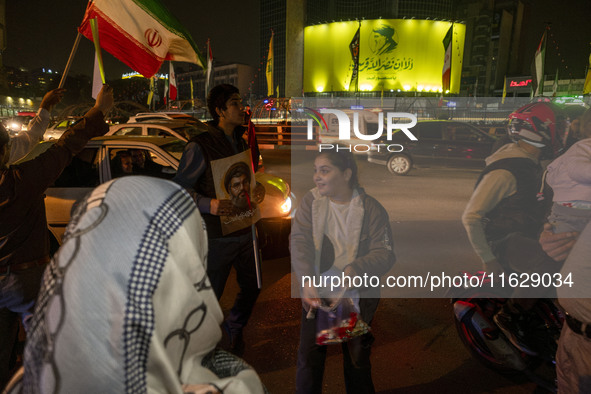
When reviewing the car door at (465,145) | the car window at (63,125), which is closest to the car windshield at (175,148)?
the car door at (465,145)

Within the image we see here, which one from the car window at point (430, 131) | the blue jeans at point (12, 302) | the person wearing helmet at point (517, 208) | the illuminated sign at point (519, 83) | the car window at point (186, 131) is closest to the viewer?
the blue jeans at point (12, 302)

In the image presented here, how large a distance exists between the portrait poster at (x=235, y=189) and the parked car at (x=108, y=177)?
1214 mm

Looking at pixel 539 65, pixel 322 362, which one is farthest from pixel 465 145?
pixel 322 362

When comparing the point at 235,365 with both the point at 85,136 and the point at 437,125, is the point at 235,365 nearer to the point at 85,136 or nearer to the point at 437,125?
the point at 85,136

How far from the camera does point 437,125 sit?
1327 centimetres

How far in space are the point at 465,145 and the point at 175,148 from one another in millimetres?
10949

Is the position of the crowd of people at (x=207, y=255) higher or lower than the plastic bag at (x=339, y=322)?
higher

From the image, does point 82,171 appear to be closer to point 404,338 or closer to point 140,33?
point 140,33

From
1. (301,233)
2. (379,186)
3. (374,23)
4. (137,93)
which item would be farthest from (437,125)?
(137,93)

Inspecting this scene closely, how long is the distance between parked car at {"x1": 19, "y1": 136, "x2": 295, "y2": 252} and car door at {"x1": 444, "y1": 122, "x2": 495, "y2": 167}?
932cm

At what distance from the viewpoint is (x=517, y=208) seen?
8.73 feet

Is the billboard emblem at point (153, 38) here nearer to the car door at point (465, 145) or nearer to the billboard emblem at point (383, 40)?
the car door at point (465, 145)

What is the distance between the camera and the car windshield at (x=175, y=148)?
4.87 metres

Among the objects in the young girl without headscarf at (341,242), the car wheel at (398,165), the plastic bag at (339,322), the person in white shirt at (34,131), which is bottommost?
the car wheel at (398,165)
